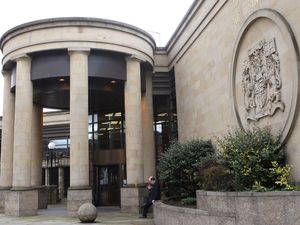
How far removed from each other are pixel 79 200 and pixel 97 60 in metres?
7.54

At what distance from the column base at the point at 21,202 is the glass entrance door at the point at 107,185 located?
7.15 metres

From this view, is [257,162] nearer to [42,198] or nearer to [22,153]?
[22,153]

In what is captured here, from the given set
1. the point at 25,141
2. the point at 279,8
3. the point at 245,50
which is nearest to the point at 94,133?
the point at 25,141

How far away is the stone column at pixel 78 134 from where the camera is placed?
21.1 m

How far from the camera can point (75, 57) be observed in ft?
73.8

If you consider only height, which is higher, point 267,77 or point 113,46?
point 113,46

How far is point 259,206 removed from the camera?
34.6 ft

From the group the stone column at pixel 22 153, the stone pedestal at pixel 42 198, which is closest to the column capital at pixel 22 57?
the stone column at pixel 22 153

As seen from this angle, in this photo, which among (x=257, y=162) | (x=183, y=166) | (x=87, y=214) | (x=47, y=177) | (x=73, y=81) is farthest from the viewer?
(x=47, y=177)

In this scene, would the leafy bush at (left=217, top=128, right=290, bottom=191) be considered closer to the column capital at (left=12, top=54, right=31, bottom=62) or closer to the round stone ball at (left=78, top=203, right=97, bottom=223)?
the round stone ball at (left=78, top=203, right=97, bottom=223)

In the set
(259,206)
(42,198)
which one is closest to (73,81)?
(42,198)

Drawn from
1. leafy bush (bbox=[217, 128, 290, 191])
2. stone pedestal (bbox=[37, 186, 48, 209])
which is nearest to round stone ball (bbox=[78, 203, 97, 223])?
leafy bush (bbox=[217, 128, 290, 191])

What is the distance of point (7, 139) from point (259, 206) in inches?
738

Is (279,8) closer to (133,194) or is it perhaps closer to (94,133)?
(133,194)
